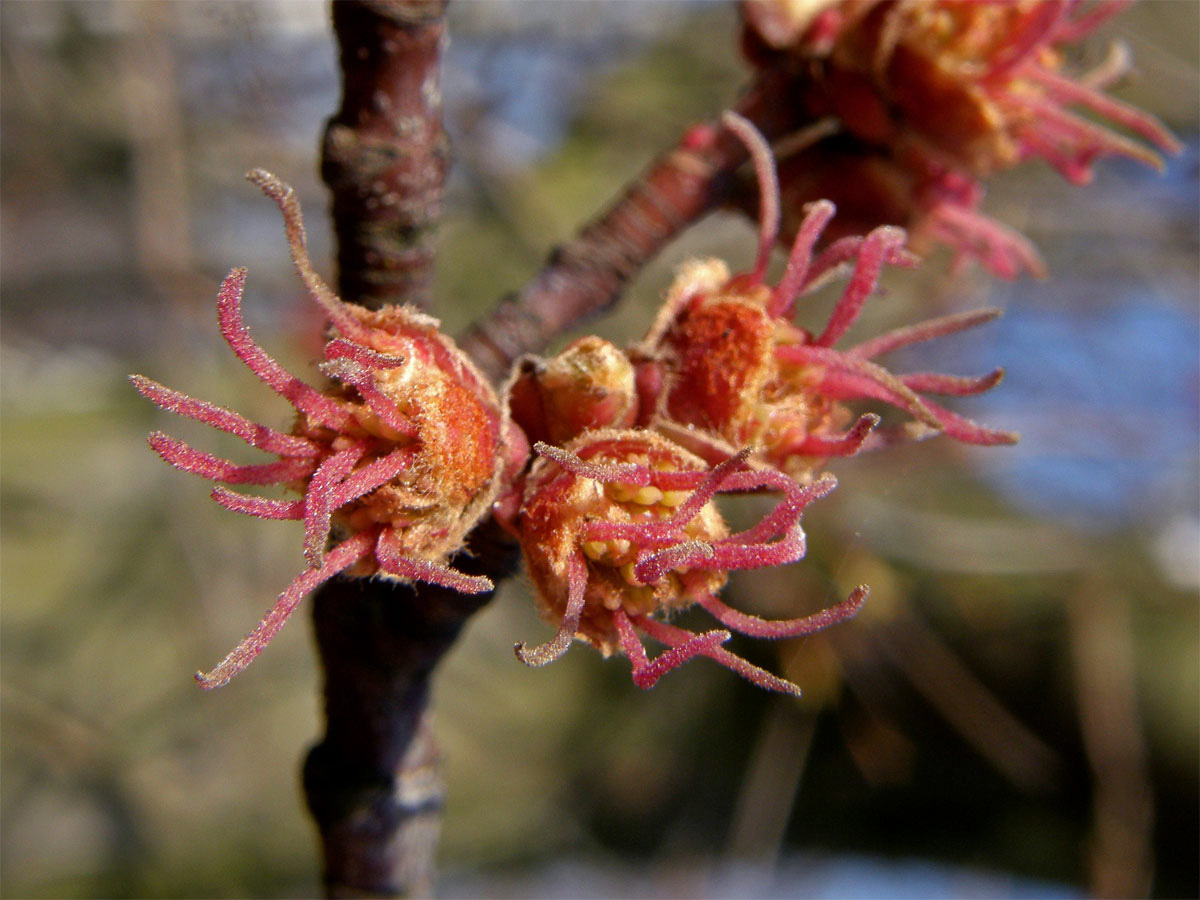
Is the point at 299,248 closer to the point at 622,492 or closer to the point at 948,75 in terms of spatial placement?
the point at 622,492

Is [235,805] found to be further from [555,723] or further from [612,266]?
[612,266]

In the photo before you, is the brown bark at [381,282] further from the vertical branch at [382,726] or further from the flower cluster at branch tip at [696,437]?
the flower cluster at branch tip at [696,437]

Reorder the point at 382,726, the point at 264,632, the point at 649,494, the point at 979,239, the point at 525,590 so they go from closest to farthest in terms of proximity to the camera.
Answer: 1. the point at 264,632
2. the point at 649,494
3. the point at 382,726
4. the point at 979,239
5. the point at 525,590

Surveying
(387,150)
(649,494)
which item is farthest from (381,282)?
(649,494)

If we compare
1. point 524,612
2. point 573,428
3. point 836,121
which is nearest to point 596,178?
point 524,612

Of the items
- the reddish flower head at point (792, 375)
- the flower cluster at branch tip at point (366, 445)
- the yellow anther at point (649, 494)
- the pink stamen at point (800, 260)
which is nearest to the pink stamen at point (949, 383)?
the reddish flower head at point (792, 375)

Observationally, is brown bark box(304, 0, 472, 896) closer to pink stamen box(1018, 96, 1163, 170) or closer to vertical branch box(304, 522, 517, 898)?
vertical branch box(304, 522, 517, 898)
